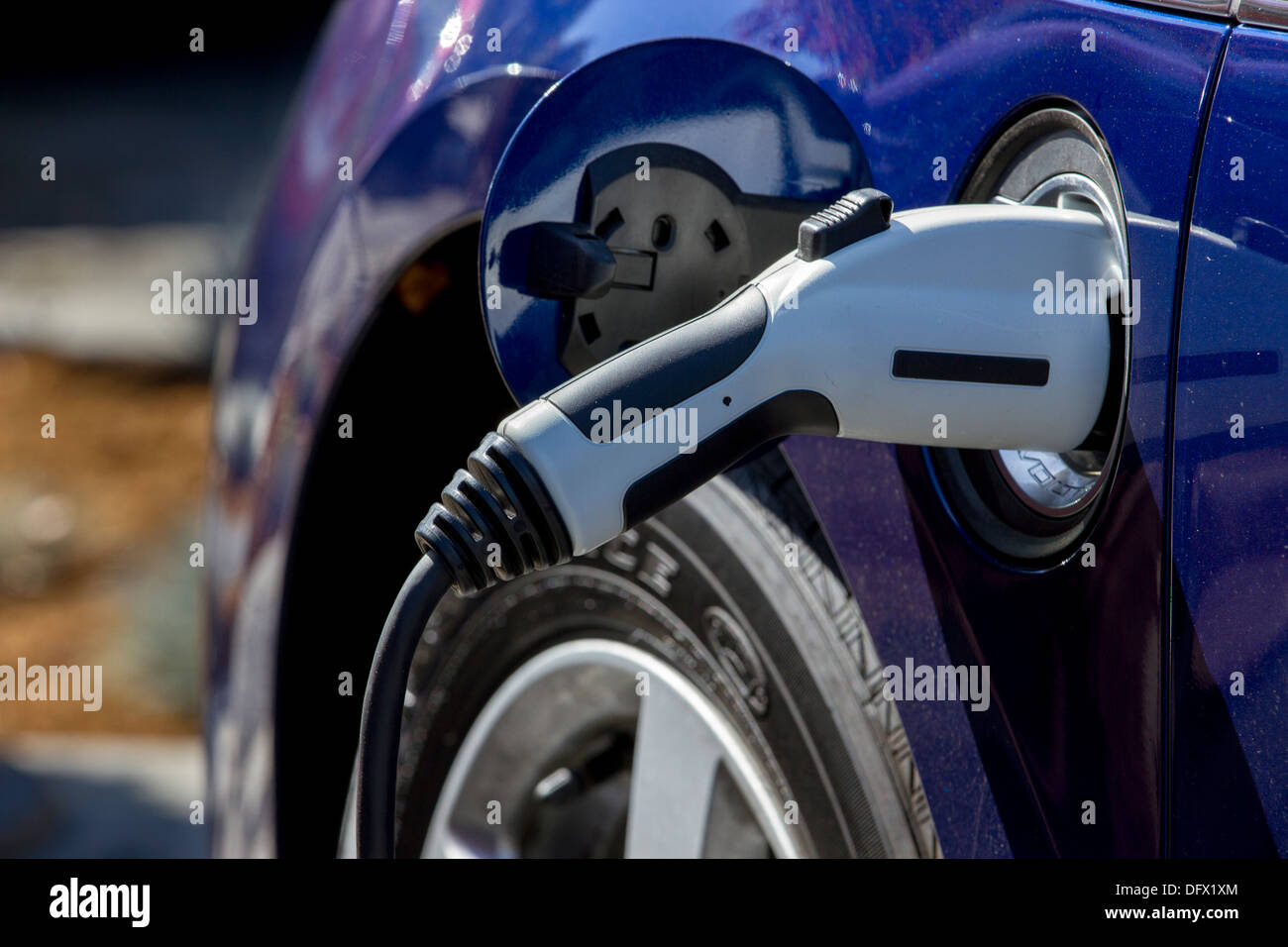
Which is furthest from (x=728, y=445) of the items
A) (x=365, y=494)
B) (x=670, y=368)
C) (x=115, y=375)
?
(x=115, y=375)

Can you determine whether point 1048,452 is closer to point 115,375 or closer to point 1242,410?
point 1242,410

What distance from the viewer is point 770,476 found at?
1.48 meters

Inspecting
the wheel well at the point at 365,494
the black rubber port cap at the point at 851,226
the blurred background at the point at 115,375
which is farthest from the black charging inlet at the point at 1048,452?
the blurred background at the point at 115,375

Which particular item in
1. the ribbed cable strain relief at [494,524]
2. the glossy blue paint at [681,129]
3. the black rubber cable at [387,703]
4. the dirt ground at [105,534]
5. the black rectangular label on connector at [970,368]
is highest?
the dirt ground at [105,534]

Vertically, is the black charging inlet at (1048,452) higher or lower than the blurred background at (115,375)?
lower

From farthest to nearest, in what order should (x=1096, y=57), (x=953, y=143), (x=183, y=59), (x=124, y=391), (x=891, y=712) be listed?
(x=183, y=59) < (x=124, y=391) < (x=891, y=712) < (x=953, y=143) < (x=1096, y=57)

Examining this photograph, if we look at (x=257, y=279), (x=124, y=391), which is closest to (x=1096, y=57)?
(x=257, y=279)

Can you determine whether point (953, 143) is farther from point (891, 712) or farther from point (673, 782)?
point (673, 782)

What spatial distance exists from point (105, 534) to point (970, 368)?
190 inches

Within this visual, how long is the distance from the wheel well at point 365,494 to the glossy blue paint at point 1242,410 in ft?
3.15

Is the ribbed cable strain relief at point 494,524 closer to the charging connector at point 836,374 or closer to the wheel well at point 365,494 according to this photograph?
the charging connector at point 836,374

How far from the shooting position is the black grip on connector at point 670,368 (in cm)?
108
